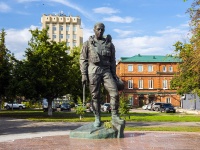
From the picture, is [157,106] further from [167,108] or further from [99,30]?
[99,30]

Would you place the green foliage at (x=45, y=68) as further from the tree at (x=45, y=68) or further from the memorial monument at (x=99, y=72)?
the memorial monument at (x=99, y=72)

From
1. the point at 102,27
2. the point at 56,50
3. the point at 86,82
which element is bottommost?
the point at 86,82

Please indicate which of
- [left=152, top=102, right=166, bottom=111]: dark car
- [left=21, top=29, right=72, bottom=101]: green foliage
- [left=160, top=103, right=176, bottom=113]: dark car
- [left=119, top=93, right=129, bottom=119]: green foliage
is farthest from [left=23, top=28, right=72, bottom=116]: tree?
[left=152, top=102, right=166, bottom=111]: dark car

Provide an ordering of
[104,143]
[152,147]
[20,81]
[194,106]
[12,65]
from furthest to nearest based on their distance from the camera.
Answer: [194,106]
[12,65]
[20,81]
[104,143]
[152,147]

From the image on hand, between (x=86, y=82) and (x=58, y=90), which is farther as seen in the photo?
(x=58, y=90)

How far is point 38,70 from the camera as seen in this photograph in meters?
33.0

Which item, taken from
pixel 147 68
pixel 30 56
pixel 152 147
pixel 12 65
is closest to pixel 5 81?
pixel 12 65

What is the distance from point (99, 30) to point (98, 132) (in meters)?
3.16

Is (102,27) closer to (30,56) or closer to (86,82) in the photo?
(86,82)

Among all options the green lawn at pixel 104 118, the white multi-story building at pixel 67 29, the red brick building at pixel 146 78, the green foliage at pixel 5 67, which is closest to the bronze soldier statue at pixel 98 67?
the green lawn at pixel 104 118

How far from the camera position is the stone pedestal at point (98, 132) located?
33.8 feet

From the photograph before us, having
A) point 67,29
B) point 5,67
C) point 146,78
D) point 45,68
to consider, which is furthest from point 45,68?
point 67,29

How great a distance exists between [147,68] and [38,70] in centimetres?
4492

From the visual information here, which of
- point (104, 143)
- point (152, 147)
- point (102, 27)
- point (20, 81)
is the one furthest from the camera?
point (20, 81)
